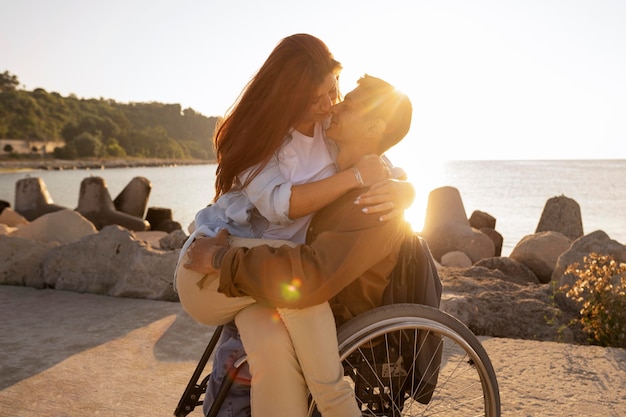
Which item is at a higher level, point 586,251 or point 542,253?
point 586,251

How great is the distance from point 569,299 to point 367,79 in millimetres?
3751

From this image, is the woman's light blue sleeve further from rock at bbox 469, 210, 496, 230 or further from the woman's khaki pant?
rock at bbox 469, 210, 496, 230

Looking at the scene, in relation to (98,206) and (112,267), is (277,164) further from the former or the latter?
(98,206)

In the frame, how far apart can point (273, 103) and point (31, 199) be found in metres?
14.9

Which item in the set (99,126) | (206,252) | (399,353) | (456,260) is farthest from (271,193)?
(99,126)

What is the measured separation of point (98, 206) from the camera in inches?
564

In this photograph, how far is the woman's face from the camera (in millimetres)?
2348

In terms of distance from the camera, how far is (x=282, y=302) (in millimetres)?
1982

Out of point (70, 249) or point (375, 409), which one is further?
point (70, 249)

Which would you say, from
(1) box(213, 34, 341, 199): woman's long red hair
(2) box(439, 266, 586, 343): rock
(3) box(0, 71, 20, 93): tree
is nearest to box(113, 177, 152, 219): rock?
(2) box(439, 266, 586, 343): rock

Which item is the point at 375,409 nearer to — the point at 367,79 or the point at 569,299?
the point at 367,79

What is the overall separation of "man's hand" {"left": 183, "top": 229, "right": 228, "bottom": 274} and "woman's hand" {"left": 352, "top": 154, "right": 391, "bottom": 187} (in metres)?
0.54

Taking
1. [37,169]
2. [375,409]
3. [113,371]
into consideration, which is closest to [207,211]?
[375,409]

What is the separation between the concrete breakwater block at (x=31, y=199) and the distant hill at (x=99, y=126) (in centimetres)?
5607
